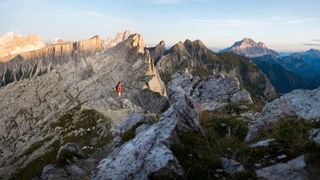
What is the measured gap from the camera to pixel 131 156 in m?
16.3

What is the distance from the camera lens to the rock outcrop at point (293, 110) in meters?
18.1

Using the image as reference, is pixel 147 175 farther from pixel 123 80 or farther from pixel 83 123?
pixel 123 80

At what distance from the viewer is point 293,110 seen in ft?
63.7

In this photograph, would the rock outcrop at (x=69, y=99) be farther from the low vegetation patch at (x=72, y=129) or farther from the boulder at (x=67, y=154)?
the boulder at (x=67, y=154)

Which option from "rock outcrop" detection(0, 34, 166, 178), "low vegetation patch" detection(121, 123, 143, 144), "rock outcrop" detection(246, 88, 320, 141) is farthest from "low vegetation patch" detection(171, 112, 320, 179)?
"rock outcrop" detection(0, 34, 166, 178)

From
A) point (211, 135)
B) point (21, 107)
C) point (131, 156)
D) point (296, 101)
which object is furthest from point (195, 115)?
point (21, 107)

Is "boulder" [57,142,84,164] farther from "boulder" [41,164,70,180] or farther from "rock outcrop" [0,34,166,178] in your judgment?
"rock outcrop" [0,34,166,178]

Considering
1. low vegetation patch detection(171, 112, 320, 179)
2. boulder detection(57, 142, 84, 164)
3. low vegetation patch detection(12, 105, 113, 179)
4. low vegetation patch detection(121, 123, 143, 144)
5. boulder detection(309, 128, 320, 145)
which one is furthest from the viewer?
low vegetation patch detection(12, 105, 113, 179)

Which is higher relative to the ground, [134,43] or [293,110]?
[293,110]

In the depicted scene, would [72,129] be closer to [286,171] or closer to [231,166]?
[231,166]

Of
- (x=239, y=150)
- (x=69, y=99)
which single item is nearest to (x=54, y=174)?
(x=239, y=150)

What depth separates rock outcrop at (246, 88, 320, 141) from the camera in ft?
59.4

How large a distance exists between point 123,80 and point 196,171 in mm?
87634

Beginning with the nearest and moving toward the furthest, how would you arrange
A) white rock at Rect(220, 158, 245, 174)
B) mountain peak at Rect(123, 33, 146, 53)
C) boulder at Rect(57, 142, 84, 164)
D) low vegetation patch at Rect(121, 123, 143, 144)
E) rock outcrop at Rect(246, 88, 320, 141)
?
1. white rock at Rect(220, 158, 245, 174)
2. rock outcrop at Rect(246, 88, 320, 141)
3. low vegetation patch at Rect(121, 123, 143, 144)
4. boulder at Rect(57, 142, 84, 164)
5. mountain peak at Rect(123, 33, 146, 53)
